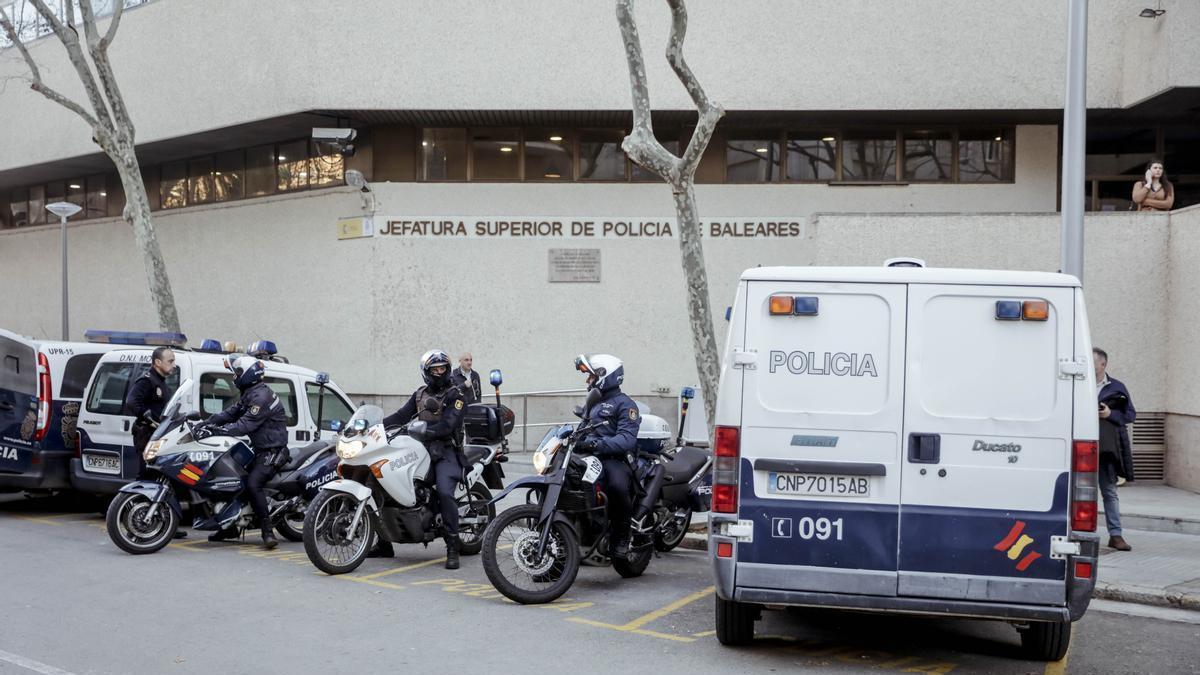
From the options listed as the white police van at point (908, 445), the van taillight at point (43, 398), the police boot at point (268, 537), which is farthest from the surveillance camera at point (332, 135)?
the white police van at point (908, 445)

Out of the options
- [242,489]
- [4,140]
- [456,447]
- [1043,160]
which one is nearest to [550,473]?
[456,447]

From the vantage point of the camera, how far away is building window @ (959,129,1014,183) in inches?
719

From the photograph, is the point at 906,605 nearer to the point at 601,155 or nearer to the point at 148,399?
the point at 148,399

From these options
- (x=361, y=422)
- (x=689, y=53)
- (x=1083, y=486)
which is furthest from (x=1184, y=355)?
(x=361, y=422)

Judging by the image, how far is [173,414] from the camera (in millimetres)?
10156

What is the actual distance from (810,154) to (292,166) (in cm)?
929

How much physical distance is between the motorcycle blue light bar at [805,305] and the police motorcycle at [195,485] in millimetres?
5285

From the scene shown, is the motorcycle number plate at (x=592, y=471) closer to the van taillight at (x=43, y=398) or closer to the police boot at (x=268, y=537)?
the police boot at (x=268, y=537)

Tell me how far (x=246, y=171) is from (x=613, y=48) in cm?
795

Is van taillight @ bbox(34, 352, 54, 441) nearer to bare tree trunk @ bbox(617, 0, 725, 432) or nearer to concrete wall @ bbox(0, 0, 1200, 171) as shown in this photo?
bare tree trunk @ bbox(617, 0, 725, 432)

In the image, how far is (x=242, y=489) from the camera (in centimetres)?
1004

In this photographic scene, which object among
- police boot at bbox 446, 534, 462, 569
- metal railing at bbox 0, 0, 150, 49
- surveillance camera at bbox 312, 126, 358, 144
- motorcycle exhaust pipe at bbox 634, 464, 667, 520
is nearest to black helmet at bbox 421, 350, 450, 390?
police boot at bbox 446, 534, 462, 569

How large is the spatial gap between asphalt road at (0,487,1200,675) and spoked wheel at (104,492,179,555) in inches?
8.7

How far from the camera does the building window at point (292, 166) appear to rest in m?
20.2
